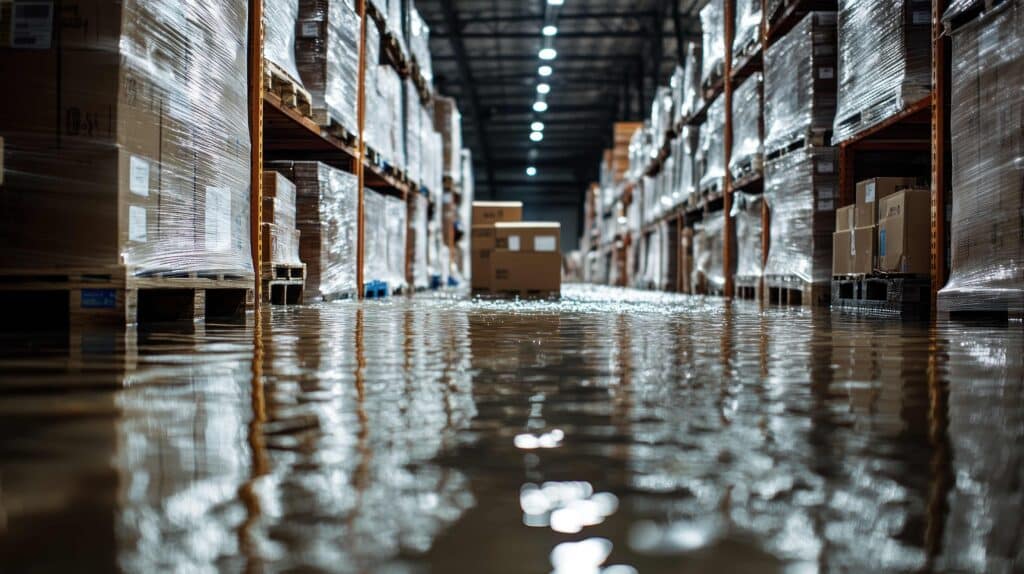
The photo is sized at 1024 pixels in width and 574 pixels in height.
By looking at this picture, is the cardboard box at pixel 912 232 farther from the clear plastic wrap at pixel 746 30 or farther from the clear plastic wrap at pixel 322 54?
the clear plastic wrap at pixel 322 54

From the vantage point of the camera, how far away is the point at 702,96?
9852 millimetres

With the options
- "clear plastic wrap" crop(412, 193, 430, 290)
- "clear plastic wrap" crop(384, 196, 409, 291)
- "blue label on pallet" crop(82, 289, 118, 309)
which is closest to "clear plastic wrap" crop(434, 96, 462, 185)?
"clear plastic wrap" crop(412, 193, 430, 290)

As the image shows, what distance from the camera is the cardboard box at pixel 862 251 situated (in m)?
5.30

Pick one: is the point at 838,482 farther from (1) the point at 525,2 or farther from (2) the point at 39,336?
(1) the point at 525,2

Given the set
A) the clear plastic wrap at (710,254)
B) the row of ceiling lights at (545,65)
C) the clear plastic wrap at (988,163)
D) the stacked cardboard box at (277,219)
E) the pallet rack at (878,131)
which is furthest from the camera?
the row of ceiling lights at (545,65)

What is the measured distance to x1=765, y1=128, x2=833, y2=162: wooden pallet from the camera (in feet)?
20.7

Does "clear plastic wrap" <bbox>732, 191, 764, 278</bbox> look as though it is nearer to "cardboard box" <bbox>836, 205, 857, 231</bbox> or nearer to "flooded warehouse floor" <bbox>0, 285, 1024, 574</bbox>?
"cardboard box" <bbox>836, 205, 857, 231</bbox>

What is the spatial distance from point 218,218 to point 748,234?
5676 millimetres

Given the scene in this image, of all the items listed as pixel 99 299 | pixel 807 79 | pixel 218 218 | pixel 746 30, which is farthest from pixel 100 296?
pixel 746 30

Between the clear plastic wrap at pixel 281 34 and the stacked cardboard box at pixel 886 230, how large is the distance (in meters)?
3.93

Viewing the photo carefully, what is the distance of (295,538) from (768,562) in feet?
1.41

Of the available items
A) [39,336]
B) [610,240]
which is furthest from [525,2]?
[39,336]

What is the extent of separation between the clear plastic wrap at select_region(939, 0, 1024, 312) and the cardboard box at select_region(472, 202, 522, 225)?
Answer: 8543 mm

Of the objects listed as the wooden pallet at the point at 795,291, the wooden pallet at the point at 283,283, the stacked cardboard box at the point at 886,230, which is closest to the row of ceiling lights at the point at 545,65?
the wooden pallet at the point at 795,291
